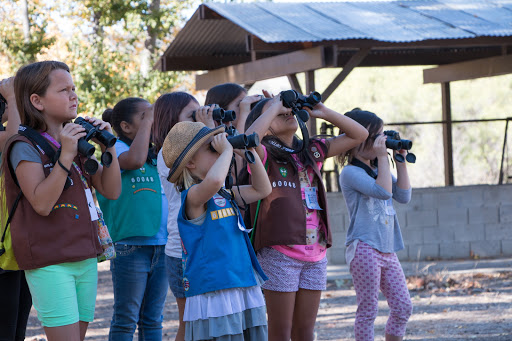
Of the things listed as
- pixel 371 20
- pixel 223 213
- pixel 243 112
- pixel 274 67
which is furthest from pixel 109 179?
pixel 371 20

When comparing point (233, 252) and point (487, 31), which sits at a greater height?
point (487, 31)

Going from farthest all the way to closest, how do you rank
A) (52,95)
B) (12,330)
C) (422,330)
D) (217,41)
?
1. (217,41)
2. (422,330)
3. (12,330)
4. (52,95)

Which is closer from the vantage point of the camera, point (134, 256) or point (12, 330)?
point (12, 330)

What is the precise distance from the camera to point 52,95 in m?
3.32

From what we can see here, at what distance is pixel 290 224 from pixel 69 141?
4.38 feet

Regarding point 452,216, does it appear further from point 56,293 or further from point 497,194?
point 56,293

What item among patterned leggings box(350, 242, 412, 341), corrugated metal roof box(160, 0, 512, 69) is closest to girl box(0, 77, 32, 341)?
patterned leggings box(350, 242, 412, 341)

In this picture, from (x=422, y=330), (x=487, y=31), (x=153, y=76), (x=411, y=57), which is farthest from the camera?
(x=153, y=76)

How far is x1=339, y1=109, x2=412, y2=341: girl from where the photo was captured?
14.7ft

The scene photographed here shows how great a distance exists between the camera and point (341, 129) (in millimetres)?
4258

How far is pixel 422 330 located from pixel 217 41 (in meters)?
6.83

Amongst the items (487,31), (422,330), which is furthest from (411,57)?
(422,330)

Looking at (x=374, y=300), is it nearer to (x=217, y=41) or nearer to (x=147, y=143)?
(x=147, y=143)

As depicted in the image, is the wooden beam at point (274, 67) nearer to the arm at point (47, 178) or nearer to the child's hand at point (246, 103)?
the child's hand at point (246, 103)
